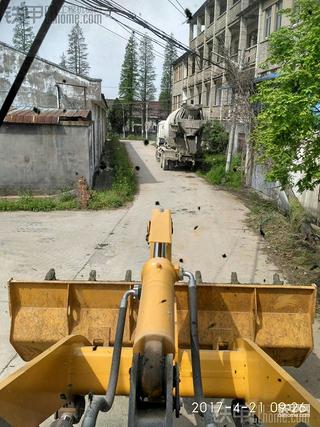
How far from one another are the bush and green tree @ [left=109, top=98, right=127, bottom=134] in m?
23.3

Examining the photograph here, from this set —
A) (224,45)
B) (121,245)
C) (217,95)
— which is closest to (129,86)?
(217,95)

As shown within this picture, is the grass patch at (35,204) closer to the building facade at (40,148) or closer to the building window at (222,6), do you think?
the building facade at (40,148)

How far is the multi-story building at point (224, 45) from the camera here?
22.0 m

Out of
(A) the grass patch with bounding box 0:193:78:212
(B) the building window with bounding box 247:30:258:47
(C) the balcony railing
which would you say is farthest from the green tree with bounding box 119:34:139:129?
(A) the grass patch with bounding box 0:193:78:212

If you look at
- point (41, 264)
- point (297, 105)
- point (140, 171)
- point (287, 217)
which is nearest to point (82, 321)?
point (297, 105)

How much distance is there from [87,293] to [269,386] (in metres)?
2.09

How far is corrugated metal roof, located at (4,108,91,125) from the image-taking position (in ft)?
44.8

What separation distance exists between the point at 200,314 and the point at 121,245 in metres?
5.49

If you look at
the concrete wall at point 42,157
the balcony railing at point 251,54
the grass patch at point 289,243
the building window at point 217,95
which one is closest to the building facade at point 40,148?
the concrete wall at point 42,157

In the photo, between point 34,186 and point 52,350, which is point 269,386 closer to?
point 52,350

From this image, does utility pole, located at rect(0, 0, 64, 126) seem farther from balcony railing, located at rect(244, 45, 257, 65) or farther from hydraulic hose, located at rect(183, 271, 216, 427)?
balcony railing, located at rect(244, 45, 257, 65)

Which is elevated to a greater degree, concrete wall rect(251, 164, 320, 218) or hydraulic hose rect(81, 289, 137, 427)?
hydraulic hose rect(81, 289, 137, 427)

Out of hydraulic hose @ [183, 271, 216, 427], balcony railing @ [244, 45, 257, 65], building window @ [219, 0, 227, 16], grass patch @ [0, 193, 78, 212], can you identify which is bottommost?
grass patch @ [0, 193, 78, 212]

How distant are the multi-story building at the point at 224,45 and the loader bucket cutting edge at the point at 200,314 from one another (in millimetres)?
15891
